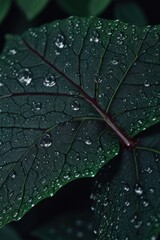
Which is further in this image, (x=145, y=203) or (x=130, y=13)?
(x=130, y=13)

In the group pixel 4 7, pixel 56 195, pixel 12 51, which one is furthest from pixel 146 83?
pixel 56 195

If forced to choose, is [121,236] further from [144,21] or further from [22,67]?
[144,21]

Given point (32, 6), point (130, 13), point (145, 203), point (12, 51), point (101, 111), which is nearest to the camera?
point (145, 203)

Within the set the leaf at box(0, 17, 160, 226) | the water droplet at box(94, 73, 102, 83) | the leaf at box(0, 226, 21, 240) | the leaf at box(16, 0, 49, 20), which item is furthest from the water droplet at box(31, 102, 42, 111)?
the leaf at box(0, 226, 21, 240)

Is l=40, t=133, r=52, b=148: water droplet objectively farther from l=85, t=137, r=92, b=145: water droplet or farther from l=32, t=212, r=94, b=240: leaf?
l=32, t=212, r=94, b=240: leaf

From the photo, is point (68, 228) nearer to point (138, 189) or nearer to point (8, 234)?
point (8, 234)

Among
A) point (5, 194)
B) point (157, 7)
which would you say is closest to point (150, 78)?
point (5, 194)

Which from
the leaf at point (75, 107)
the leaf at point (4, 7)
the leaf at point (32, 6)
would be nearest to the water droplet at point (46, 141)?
the leaf at point (75, 107)
